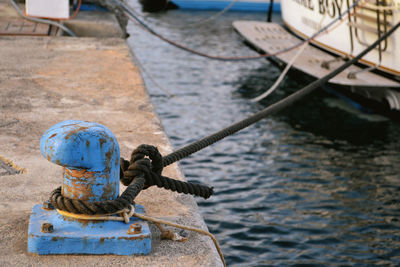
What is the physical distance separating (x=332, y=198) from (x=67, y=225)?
145 inches

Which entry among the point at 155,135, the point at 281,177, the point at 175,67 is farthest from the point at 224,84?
the point at 155,135

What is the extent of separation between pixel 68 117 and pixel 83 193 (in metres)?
1.56

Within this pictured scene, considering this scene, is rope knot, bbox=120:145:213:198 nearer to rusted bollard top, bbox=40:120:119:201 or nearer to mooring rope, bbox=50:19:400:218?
mooring rope, bbox=50:19:400:218

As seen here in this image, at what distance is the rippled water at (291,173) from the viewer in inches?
175

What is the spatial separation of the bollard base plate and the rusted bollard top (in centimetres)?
10

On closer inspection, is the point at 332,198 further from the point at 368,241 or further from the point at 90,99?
the point at 90,99

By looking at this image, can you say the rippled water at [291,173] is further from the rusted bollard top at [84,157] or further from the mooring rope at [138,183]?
the rusted bollard top at [84,157]

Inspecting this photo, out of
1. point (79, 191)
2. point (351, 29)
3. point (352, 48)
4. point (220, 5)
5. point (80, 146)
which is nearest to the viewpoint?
point (80, 146)

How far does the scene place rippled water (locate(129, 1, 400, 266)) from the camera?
445 cm

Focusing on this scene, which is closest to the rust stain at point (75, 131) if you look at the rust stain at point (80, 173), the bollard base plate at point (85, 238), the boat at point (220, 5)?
the rust stain at point (80, 173)

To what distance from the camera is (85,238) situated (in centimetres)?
197

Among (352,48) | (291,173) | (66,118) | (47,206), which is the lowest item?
(291,173)

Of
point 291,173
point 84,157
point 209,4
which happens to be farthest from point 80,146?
point 209,4

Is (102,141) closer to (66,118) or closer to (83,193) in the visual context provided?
(83,193)
